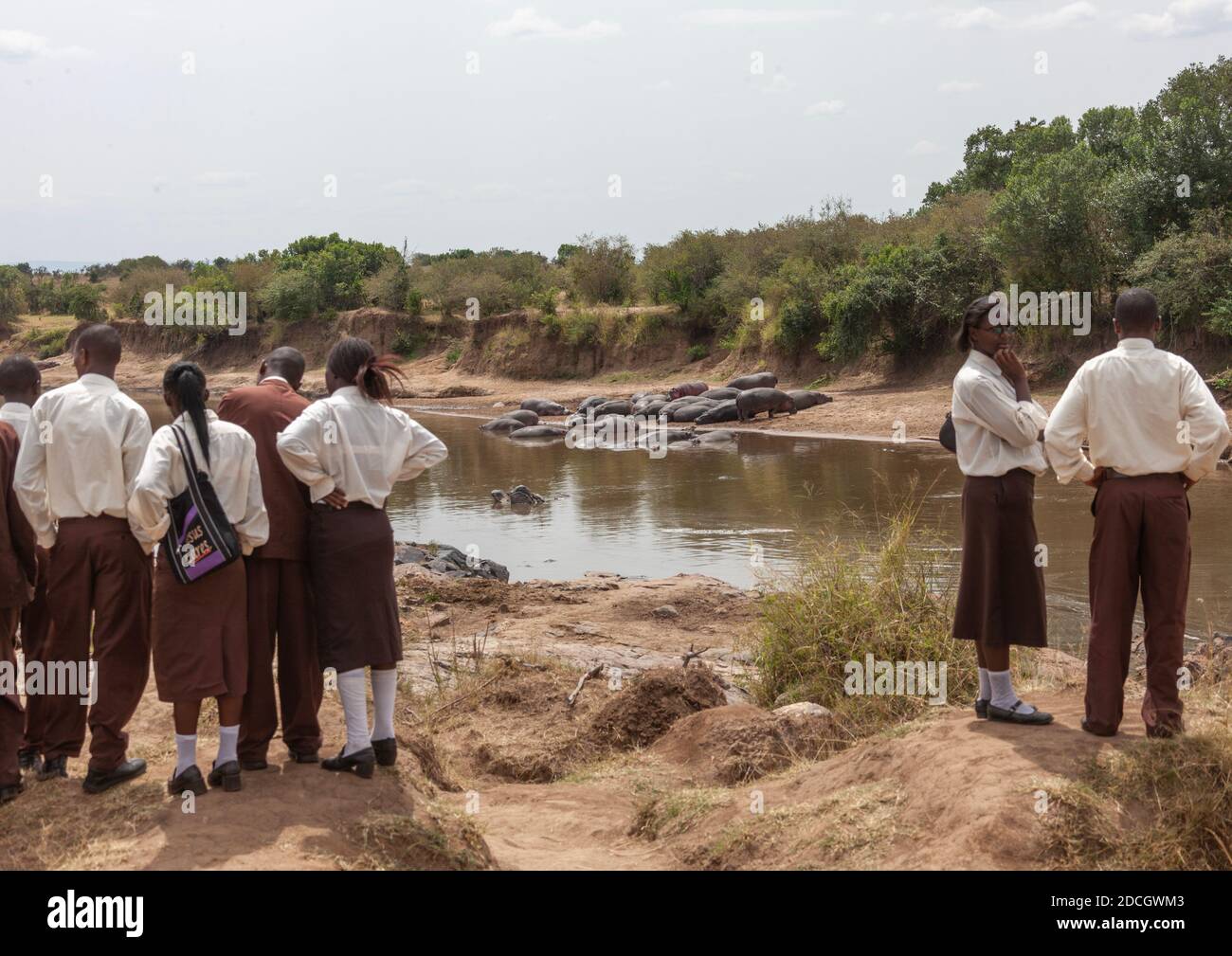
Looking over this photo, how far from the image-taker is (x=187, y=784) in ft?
16.3

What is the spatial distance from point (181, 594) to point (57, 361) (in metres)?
53.5

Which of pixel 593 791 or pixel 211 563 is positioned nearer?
pixel 211 563

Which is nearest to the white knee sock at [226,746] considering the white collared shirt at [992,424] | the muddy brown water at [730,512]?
the white collared shirt at [992,424]

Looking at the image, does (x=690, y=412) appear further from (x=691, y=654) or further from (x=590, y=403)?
(x=691, y=654)

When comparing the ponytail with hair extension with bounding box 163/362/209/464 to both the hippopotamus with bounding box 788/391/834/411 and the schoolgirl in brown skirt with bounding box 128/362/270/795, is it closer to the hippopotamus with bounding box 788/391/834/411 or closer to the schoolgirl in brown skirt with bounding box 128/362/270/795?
the schoolgirl in brown skirt with bounding box 128/362/270/795

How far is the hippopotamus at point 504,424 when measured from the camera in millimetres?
30289

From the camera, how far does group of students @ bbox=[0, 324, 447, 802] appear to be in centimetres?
504

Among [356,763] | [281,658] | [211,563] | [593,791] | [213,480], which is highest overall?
[213,480]

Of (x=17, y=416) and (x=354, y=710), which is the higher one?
(x=17, y=416)

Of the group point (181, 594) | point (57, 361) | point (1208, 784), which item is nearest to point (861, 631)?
point (1208, 784)

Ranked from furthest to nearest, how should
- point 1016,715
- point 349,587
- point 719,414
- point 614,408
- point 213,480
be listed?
point 614,408 < point 719,414 < point 1016,715 < point 349,587 < point 213,480

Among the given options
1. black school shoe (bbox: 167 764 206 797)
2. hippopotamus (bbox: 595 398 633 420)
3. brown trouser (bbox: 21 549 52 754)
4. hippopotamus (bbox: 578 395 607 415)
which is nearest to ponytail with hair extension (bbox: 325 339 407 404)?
brown trouser (bbox: 21 549 52 754)

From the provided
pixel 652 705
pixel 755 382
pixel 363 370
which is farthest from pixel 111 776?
pixel 755 382

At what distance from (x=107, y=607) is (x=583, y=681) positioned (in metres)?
3.49
